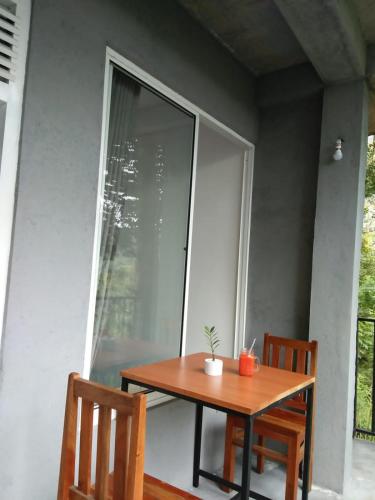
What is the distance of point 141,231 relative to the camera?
7.46ft

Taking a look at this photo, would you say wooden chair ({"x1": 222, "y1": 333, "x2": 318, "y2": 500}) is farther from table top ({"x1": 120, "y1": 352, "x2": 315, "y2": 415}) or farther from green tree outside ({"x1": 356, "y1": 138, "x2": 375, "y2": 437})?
green tree outside ({"x1": 356, "y1": 138, "x2": 375, "y2": 437})

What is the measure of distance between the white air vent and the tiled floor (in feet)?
8.42

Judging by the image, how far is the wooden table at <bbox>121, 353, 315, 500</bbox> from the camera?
62.6 inches

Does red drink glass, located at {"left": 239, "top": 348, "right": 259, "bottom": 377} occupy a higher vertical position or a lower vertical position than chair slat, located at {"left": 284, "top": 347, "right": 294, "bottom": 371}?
higher

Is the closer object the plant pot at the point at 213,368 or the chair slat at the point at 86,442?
the chair slat at the point at 86,442

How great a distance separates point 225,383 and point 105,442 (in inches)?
29.6

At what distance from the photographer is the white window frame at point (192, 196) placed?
6.55 ft

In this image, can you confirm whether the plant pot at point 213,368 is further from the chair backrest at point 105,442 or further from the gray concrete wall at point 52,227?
the chair backrest at point 105,442

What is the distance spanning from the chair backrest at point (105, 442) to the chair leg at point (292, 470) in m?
1.34

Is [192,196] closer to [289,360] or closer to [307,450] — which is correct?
[289,360]

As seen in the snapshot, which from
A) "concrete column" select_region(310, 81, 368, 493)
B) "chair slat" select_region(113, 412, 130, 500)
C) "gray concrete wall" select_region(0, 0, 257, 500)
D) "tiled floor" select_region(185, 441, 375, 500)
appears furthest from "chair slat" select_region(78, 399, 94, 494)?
"concrete column" select_region(310, 81, 368, 493)

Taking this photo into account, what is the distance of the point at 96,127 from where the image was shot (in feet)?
6.39

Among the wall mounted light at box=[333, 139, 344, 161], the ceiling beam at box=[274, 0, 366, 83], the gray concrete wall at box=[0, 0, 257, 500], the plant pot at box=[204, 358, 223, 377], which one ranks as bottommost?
the plant pot at box=[204, 358, 223, 377]

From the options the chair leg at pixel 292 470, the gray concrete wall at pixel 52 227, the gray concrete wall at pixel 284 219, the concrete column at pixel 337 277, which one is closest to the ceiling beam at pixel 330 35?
the concrete column at pixel 337 277
